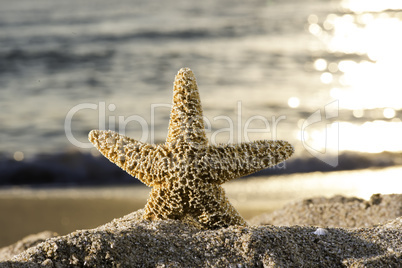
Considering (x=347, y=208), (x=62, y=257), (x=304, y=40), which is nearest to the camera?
(x=62, y=257)

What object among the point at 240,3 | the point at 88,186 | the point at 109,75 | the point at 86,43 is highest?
the point at 240,3

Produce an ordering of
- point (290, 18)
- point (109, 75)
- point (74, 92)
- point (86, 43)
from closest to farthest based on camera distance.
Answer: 1. point (74, 92)
2. point (109, 75)
3. point (86, 43)
4. point (290, 18)

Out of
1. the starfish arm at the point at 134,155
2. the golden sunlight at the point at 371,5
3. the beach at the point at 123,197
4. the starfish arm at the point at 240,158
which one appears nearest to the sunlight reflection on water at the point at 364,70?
the golden sunlight at the point at 371,5

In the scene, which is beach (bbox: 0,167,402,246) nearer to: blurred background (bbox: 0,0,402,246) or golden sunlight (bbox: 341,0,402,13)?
blurred background (bbox: 0,0,402,246)

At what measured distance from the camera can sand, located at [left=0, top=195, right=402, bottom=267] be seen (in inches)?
103

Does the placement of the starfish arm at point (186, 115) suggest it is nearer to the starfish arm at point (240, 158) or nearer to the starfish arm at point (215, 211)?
the starfish arm at point (240, 158)

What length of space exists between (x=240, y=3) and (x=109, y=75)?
8.66 m

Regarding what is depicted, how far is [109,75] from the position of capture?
12023 millimetres

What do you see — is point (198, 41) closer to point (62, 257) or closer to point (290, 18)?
point (290, 18)

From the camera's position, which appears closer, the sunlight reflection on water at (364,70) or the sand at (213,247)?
the sand at (213,247)

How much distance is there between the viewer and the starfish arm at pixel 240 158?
10.3 ft

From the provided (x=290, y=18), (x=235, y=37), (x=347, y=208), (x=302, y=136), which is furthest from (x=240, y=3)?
(x=347, y=208)

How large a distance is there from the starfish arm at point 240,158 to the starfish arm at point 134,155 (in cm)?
28

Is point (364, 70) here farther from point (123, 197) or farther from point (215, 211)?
point (215, 211)
